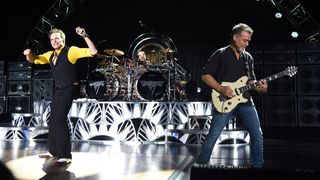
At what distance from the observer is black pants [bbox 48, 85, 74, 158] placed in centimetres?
410

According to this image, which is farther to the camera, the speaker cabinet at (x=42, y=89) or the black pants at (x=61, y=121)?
the speaker cabinet at (x=42, y=89)

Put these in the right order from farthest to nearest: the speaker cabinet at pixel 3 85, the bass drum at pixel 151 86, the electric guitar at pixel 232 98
Result: the speaker cabinet at pixel 3 85 < the bass drum at pixel 151 86 < the electric guitar at pixel 232 98

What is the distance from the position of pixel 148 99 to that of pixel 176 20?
14.9 feet

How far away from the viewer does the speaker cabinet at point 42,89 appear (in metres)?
9.12

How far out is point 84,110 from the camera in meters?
6.55

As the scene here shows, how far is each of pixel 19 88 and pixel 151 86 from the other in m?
4.49

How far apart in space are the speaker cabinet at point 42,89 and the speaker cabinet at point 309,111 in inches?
249

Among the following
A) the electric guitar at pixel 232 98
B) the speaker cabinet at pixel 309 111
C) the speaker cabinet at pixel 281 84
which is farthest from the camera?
the speaker cabinet at pixel 281 84

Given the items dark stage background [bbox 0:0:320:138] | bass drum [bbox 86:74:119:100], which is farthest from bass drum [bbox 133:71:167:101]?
dark stage background [bbox 0:0:320:138]

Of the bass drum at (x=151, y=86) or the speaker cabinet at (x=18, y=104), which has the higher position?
the bass drum at (x=151, y=86)

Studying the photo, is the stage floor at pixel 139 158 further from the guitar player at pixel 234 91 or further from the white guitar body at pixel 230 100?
the white guitar body at pixel 230 100

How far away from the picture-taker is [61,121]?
4.14 meters

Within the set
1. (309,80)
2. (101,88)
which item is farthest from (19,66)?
(309,80)

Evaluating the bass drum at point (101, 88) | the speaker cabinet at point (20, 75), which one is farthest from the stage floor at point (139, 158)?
the speaker cabinet at point (20, 75)
